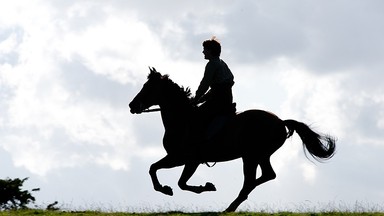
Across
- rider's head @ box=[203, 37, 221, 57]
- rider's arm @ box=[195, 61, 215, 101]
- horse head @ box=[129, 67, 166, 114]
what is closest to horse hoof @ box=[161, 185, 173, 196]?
horse head @ box=[129, 67, 166, 114]

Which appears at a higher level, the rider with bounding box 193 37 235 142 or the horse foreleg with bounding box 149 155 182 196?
the rider with bounding box 193 37 235 142

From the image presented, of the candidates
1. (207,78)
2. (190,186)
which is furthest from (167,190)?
(207,78)

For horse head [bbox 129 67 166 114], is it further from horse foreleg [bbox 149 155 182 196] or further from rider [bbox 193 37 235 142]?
horse foreleg [bbox 149 155 182 196]

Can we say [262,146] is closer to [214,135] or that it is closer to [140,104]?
[214,135]

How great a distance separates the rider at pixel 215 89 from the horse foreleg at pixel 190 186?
2.50ft

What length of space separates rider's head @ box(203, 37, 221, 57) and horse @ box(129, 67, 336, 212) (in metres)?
1.19

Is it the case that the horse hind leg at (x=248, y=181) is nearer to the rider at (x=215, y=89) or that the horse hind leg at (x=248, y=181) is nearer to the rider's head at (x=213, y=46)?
the rider at (x=215, y=89)

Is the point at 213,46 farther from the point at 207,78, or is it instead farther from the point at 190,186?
the point at 190,186

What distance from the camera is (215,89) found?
64.5ft

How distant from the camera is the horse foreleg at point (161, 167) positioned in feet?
64.1

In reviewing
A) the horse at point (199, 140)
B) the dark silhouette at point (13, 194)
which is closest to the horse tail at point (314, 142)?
the horse at point (199, 140)

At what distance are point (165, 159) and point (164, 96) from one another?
1546mm

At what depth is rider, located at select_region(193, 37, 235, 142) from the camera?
64.3 ft

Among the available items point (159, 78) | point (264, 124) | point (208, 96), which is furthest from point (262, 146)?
point (159, 78)
